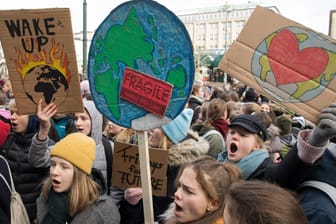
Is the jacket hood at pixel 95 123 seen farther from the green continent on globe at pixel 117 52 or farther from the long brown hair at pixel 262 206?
the long brown hair at pixel 262 206

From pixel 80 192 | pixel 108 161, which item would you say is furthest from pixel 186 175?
pixel 108 161

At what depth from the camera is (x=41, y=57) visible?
2.16 meters

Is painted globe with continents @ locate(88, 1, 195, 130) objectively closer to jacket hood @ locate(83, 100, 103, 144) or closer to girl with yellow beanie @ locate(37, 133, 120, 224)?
girl with yellow beanie @ locate(37, 133, 120, 224)

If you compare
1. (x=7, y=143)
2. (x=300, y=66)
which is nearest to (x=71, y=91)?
(x=7, y=143)

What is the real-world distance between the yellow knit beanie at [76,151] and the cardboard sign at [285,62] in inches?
39.0

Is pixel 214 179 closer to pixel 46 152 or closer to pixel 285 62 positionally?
pixel 285 62

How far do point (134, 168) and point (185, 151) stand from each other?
1.60 ft

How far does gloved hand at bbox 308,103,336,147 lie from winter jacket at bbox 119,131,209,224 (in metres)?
1.24

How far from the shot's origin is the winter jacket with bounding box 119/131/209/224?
2.47 meters

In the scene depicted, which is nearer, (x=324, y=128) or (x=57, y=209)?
(x=324, y=128)

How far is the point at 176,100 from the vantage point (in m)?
1.79

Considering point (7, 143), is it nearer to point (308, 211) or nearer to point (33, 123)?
point (33, 123)

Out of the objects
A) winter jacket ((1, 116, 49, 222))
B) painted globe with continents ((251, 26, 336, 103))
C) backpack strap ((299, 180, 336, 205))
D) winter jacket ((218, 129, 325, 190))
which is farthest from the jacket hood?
backpack strap ((299, 180, 336, 205))

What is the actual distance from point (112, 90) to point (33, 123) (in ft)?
3.80
